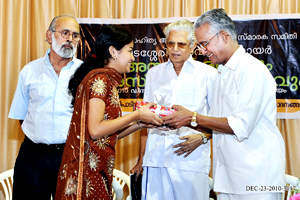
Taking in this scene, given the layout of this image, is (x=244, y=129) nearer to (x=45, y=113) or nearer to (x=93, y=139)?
(x=93, y=139)

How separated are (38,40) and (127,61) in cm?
234

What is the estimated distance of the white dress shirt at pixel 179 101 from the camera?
2.80 meters

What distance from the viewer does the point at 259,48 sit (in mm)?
3953

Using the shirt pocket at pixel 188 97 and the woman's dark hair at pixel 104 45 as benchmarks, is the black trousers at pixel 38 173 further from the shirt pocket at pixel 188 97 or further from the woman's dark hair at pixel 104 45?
the shirt pocket at pixel 188 97

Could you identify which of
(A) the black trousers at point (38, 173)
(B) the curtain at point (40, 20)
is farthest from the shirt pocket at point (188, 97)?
(B) the curtain at point (40, 20)

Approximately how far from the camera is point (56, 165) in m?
2.82

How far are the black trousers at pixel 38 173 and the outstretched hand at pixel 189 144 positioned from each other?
1003 mm

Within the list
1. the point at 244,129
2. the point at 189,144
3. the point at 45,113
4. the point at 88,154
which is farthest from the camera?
the point at 45,113

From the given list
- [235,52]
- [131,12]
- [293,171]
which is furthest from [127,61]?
[293,171]

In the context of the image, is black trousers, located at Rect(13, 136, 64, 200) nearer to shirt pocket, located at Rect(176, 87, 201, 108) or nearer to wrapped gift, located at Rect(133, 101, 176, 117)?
wrapped gift, located at Rect(133, 101, 176, 117)

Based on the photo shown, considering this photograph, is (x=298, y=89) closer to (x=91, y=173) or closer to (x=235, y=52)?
(x=235, y=52)

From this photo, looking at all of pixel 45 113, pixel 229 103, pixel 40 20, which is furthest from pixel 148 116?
pixel 40 20

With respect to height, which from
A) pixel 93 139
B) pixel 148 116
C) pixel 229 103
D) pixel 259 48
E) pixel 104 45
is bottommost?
pixel 93 139

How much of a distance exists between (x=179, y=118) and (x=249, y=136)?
495 millimetres
